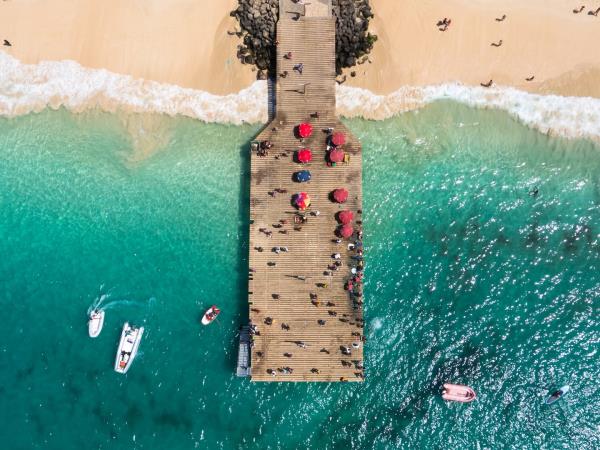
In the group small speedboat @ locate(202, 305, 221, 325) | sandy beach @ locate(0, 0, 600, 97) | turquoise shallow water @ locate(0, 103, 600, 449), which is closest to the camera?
small speedboat @ locate(202, 305, 221, 325)

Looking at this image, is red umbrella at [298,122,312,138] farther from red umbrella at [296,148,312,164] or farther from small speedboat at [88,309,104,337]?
small speedboat at [88,309,104,337]

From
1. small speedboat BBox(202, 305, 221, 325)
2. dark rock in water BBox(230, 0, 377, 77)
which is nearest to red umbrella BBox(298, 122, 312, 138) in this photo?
dark rock in water BBox(230, 0, 377, 77)

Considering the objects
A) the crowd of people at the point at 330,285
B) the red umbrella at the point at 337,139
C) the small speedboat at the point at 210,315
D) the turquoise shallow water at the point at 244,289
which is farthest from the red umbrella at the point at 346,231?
the small speedboat at the point at 210,315

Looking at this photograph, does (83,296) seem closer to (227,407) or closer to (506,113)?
(227,407)

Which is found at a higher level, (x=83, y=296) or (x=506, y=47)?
(x=506, y=47)

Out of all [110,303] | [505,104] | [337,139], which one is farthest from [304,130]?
[110,303]

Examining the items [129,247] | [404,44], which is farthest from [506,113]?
[129,247]

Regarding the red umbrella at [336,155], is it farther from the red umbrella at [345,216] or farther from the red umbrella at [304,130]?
the red umbrella at [345,216]
